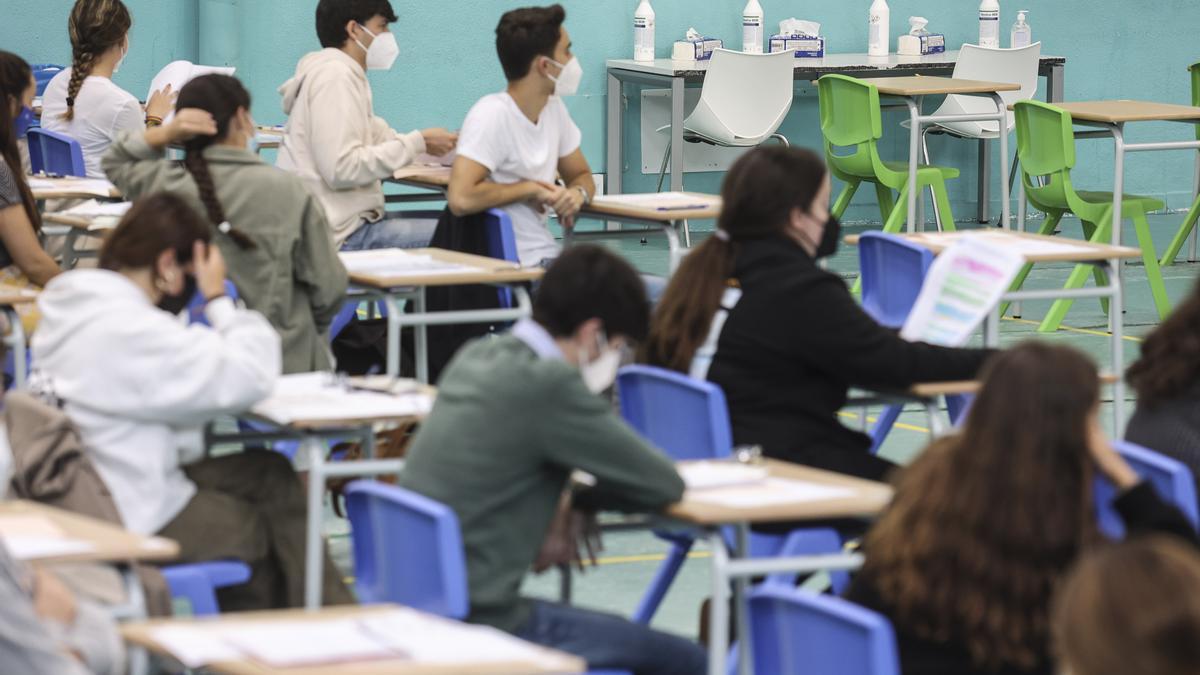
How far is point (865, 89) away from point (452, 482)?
6.29 m

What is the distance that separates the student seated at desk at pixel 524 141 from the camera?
5.80 metres

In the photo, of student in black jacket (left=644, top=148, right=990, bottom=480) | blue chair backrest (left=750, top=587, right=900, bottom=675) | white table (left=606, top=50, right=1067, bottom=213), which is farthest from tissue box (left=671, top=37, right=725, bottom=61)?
blue chair backrest (left=750, top=587, right=900, bottom=675)

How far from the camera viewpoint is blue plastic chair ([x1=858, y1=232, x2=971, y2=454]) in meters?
5.07

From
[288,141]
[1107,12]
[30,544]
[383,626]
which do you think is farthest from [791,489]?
[1107,12]

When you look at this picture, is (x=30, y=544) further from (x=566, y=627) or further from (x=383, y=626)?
(x=566, y=627)

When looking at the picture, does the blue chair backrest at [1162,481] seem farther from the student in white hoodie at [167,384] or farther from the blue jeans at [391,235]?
the blue jeans at [391,235]

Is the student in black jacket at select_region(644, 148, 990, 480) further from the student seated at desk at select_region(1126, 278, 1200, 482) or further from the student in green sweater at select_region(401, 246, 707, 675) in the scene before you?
the student in green sweater at select_region(401, 246, 707, 675)

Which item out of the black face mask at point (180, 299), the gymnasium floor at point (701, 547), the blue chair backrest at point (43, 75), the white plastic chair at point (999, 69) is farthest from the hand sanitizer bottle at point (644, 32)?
the black face mask at point (180, 299)

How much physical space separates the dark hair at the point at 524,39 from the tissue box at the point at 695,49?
4.64 meters

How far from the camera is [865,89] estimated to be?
8.84 metres

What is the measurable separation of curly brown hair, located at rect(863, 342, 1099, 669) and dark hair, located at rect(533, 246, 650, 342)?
2.41 ft

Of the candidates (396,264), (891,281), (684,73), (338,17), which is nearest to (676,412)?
(396,264)

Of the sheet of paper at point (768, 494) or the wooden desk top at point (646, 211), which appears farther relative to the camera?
the wooden desk top at point (646, 211)

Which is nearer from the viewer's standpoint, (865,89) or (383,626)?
(383,626)
